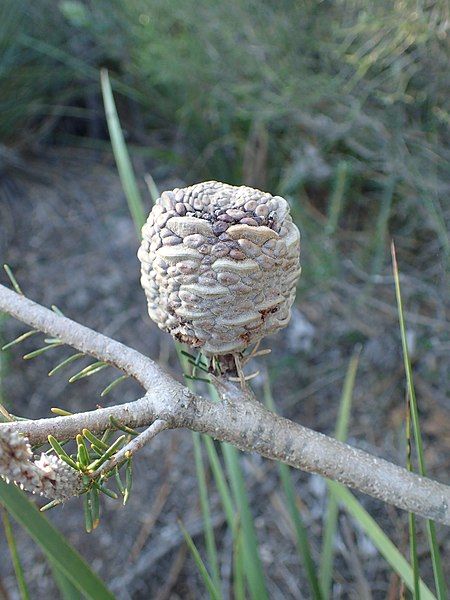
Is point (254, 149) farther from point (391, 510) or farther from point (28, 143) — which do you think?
point (391, 510)

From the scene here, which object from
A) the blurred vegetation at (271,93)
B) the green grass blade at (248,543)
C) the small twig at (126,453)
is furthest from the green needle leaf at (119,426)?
the blurred vegetation at (271,93)

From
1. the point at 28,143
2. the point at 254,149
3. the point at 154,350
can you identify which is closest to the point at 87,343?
the point at 154,350

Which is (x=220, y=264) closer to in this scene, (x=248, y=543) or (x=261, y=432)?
(x=261, y=432)

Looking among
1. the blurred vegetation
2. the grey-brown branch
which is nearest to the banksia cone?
the grey-brown branch

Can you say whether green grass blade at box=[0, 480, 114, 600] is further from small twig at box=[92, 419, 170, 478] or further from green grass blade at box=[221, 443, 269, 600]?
green grass blade at box=[221, 443, 269, 600]

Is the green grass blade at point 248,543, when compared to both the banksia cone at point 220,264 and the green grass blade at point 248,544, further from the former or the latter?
the banksia cone at point 220,264
